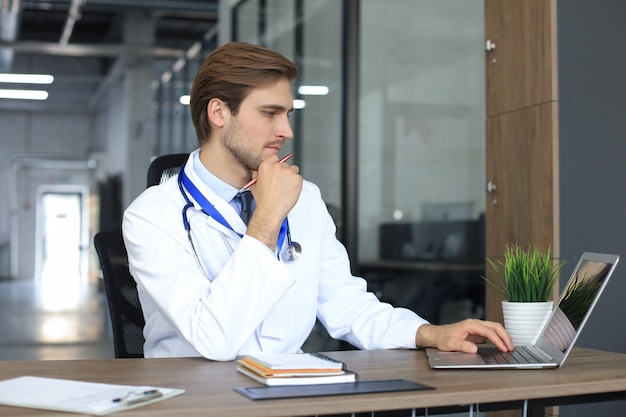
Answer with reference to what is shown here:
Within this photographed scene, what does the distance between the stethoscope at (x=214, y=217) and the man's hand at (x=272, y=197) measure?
112 millimetres

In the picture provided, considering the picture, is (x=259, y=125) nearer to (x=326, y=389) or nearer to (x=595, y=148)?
(x=326, y=389)

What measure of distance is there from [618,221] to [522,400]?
5.79 ft

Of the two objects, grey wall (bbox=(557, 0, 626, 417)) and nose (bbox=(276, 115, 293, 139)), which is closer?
nose (bbox=(276, 115, 293, 139))

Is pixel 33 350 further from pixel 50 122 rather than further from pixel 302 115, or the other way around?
pixel 50 122

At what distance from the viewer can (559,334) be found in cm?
189

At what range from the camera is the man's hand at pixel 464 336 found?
196 centimetres

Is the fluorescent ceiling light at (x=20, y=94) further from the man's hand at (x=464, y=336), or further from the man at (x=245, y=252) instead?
the man's hand at (x=464, y=336)

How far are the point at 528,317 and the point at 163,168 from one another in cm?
122

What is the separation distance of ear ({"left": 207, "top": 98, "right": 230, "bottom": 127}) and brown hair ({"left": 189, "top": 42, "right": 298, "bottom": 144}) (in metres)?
0.01

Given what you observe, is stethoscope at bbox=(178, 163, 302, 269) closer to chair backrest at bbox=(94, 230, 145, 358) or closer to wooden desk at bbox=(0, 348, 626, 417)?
wooden desk at bbox=(0, 348, 626, 417)

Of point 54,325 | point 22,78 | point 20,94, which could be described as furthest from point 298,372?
point 54,325

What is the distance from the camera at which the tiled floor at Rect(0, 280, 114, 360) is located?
8.73 m

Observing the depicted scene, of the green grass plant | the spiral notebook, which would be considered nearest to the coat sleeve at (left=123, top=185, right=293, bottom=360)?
→ the spiral notebook

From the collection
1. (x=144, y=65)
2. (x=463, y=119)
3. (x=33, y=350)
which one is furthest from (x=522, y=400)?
(x=144, y=65)
